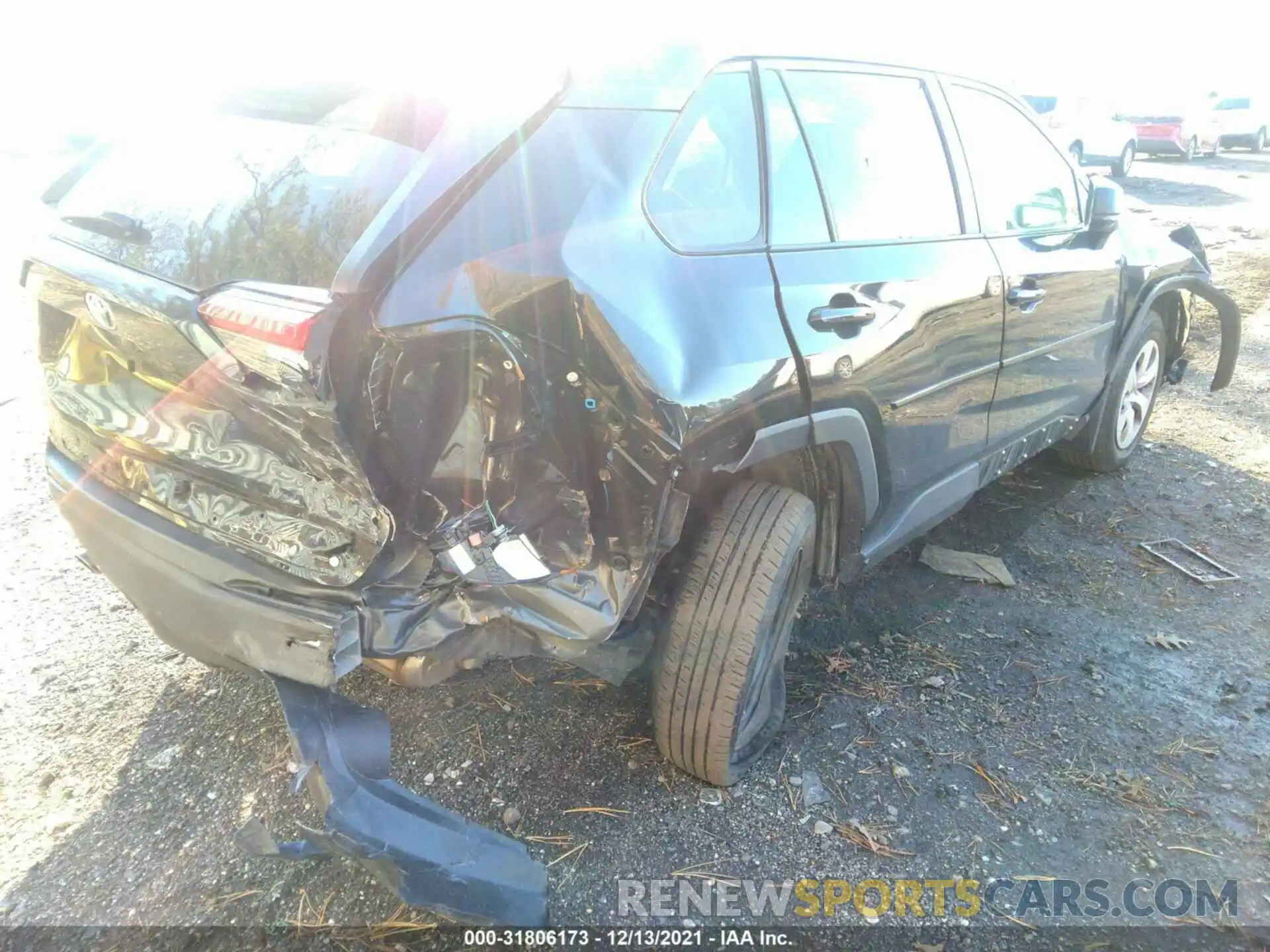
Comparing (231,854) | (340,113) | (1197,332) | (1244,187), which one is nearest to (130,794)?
(231,854)

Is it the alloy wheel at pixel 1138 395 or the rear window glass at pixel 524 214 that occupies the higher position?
the rear window glass at pixel 524 214

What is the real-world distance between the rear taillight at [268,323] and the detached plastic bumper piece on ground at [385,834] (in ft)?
2.39

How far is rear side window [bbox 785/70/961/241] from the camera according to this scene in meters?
2.40

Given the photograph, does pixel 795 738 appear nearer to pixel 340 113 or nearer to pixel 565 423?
pixel 565 423

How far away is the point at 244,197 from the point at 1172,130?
72.1 ft

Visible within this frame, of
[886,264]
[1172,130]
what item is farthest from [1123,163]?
[886,264]

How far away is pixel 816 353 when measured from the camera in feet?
6.98

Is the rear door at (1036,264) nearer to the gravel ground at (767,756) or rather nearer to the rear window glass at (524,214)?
the gravel ground at (767,756)

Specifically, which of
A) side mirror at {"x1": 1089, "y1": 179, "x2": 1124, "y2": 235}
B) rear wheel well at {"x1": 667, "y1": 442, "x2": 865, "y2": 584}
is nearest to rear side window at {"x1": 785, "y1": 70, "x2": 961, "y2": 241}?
rear wheel well at {"x1": 667, "y1": 442, "x2": 865, "y2": 584}

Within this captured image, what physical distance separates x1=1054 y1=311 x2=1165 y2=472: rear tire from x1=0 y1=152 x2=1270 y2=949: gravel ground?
2.55ft

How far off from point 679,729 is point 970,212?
2.05 m

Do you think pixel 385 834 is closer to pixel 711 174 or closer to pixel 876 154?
pixel 711 174

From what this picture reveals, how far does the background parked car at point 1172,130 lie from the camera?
59.7ft

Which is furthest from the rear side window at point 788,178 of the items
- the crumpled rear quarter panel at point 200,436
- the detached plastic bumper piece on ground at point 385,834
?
the detached plastic bumper piece on ground at point 385,834
